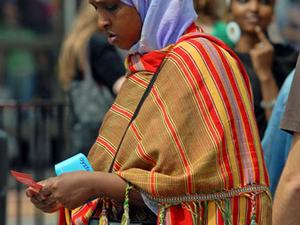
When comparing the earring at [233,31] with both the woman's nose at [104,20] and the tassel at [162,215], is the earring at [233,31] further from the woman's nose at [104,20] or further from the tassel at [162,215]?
the tassel at [162,215]

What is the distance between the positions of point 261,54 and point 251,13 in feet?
1.04

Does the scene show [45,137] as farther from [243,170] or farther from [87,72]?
[243,170]

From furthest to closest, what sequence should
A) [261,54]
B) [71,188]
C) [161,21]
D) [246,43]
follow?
[246,43]
[261,54]
[161,21]
[71,188]

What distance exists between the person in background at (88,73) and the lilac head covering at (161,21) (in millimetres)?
2063

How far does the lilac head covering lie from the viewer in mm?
3205

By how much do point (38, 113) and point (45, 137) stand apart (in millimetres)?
190

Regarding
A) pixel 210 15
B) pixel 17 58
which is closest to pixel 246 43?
pixel 210 15

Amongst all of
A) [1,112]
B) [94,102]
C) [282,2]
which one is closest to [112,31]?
[94,102]

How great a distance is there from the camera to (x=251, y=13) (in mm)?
5219

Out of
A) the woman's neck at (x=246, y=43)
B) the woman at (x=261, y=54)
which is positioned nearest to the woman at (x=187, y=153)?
the woman at (x=261, y=54)

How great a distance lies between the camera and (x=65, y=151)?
6.85 m

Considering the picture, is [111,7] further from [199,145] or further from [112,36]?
[199,145]

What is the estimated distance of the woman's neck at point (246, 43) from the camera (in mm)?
5184

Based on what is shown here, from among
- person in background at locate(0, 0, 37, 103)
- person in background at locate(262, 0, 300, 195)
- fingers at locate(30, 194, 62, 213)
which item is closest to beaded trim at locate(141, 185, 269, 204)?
fingers at locate(30, 194, 62, 213)
